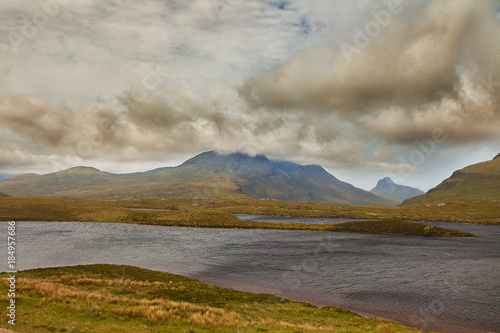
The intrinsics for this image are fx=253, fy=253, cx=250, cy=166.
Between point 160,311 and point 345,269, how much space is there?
48716mm

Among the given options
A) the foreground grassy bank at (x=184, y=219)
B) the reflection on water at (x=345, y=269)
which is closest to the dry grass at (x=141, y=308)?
the reflection on water at (x=345, y=269)

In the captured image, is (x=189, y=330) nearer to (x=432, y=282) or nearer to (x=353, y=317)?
(x=353, y=317)

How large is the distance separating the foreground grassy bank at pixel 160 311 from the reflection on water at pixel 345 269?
8443 mm

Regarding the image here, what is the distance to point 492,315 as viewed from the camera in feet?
119

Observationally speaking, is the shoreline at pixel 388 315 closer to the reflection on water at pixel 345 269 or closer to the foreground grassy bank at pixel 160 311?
the reflection on water at pixel 345 269

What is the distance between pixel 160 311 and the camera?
84.0 feet

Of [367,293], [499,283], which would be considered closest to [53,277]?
[367,293]

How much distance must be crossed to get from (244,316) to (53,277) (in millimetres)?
34530

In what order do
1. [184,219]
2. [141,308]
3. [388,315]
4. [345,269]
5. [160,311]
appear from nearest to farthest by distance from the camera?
[160,311] → [141,308] → [388,315] → [345,269] → [184,219]

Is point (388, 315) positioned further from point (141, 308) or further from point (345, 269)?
point (141, 308)

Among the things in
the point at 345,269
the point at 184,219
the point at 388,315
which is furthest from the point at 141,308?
the point at 184,219

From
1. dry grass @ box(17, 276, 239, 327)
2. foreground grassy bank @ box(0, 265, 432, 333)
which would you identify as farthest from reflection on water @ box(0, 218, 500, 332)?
dry grass @ box(17, 276, 239, 327)

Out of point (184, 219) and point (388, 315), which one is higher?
point (388, 315)

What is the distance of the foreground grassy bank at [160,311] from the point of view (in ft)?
73.0
